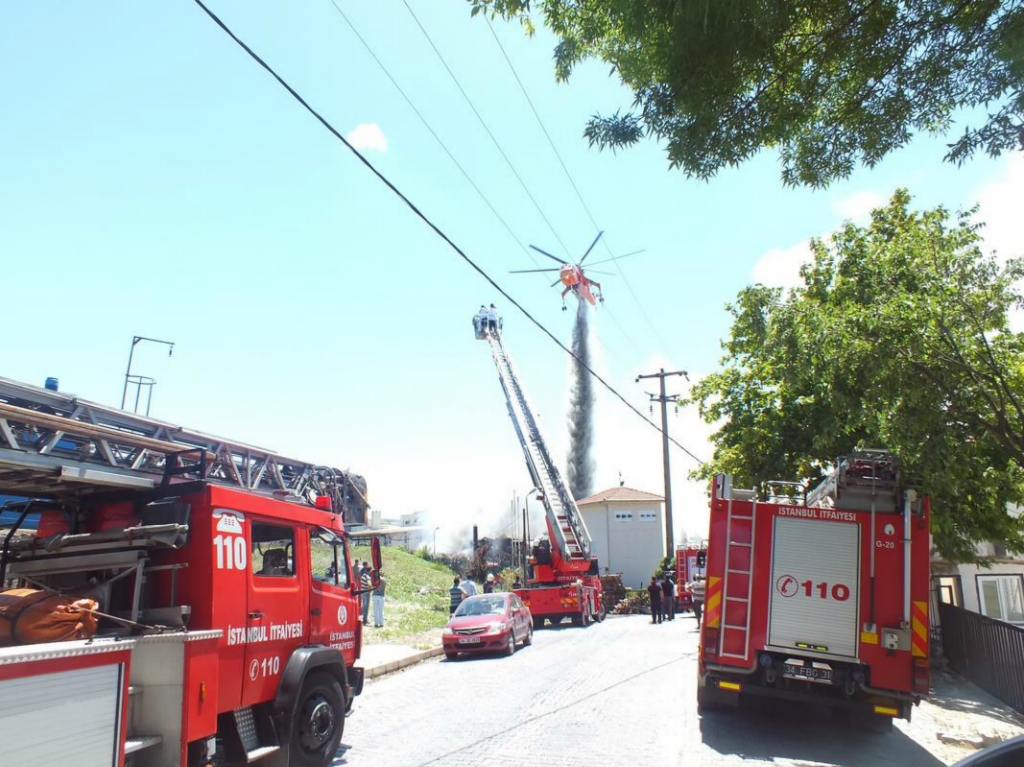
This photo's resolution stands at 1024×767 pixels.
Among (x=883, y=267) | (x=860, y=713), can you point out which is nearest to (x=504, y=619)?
A: (x=860, y=713)

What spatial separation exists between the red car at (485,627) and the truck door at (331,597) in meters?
7.52

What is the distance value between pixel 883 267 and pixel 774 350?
2212 millimetres

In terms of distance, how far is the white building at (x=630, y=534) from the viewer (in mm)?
46688

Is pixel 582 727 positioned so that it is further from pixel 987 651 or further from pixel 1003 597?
pixel 1003 597

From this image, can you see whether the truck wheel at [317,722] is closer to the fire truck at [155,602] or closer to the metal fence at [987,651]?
the fire truck at [155,602]

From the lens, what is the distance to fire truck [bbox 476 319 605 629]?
23047 millimetres

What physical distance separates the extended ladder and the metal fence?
414 inches

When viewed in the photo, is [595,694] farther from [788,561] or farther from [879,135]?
[879,135]

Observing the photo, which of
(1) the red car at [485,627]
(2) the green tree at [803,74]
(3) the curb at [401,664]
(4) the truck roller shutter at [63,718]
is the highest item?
(2) the green tree at [803,74]

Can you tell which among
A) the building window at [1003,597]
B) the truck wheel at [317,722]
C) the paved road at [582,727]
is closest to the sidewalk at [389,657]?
the paved road at [582,727]

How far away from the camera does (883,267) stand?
33.3ft

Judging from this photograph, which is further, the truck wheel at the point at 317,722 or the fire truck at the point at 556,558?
the fire truck at the point at 556,558

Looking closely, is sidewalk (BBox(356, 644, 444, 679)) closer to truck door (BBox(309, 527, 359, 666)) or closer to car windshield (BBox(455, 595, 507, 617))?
car windshield (BBox(455, 595, 507, 617))

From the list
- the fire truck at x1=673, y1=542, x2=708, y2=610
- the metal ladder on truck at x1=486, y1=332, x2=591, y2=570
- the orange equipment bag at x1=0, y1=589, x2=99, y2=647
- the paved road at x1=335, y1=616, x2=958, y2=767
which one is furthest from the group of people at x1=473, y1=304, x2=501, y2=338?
the orange equipment bag at x1=0, y1=589, x2=99, y2=647
